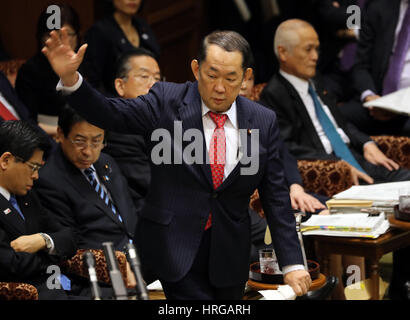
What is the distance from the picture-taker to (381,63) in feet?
16.7

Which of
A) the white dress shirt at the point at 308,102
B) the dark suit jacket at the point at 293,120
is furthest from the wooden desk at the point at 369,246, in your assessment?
the white dress shirt at the point at 308,102

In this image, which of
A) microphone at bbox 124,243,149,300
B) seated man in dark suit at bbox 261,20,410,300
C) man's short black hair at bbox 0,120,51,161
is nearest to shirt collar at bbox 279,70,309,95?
seated man in dark suit at bbox 261,20,410,300

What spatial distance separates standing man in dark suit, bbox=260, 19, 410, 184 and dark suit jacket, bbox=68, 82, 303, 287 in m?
2.16

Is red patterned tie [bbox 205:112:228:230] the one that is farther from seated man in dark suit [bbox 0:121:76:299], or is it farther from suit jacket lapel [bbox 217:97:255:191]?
seated man in dark suit [bbox 0:121:76:299]

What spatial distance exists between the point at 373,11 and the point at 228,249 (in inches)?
135

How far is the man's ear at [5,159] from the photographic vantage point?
2.82m

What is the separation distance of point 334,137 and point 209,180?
8.32 feet

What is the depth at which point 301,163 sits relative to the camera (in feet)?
13.9

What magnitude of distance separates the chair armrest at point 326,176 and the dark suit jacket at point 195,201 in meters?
1.98

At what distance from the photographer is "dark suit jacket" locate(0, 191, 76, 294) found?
8.80ft

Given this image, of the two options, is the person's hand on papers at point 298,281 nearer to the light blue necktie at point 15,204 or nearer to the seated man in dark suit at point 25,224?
the seated man in dark suit at point 25,224

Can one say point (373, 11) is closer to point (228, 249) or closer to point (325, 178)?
point (325, 178)

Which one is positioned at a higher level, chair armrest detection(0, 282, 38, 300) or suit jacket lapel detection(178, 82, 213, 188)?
suit jacket lapel detection(178, 82, 213, 188)
